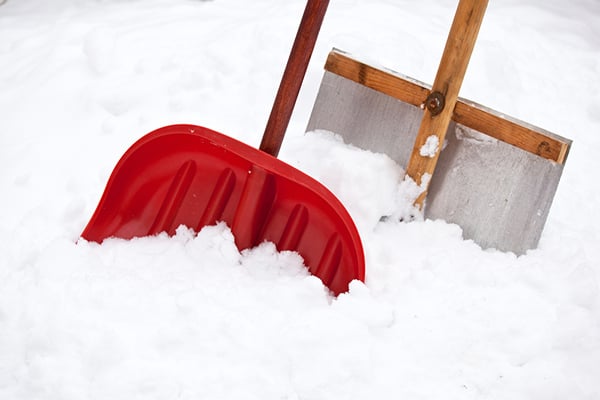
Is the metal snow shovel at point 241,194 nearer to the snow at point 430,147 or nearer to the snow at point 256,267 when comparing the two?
the snow at point 256,267

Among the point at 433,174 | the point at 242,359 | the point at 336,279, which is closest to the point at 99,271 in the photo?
the point at 242,359

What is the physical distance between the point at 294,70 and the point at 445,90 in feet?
1.32

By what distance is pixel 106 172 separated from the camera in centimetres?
196

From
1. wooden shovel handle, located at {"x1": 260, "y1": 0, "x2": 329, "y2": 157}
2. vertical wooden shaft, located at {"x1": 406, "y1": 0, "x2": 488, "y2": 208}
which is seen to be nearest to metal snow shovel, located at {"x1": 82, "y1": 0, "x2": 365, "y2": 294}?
wooden shovel handle, located at {"x1": 260, "y1": 0, "x2": 329, "y2": 157}

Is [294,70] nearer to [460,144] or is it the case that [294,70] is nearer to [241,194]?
[241,194]

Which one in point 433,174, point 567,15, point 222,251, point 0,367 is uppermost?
point 567,15

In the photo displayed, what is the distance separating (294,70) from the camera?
1.57 m

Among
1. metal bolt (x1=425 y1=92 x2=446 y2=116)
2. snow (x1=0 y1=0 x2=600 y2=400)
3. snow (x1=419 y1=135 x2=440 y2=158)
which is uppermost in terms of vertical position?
metal bolt (x1=425 y1=92 x2=446 y2=116)

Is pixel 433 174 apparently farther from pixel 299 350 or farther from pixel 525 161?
pixel 299 350

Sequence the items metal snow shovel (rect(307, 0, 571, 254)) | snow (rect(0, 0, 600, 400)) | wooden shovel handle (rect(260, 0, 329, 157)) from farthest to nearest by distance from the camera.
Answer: metal snow shovel (rect(307, 0, 571, 254)) < wooden shovel handle (rect(260, 0, 329, 157)) < snow (rect(0, 0, 600, 400))

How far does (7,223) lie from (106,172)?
1.05ft

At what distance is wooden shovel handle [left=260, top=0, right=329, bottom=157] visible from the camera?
1.56 m

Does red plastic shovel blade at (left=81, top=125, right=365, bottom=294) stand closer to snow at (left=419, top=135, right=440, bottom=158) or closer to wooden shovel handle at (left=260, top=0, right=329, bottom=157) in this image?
wooden shovel handle at (left=260, top=0, right=329, bottom=157)

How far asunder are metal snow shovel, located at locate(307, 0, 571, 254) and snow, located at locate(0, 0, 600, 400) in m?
0.07
